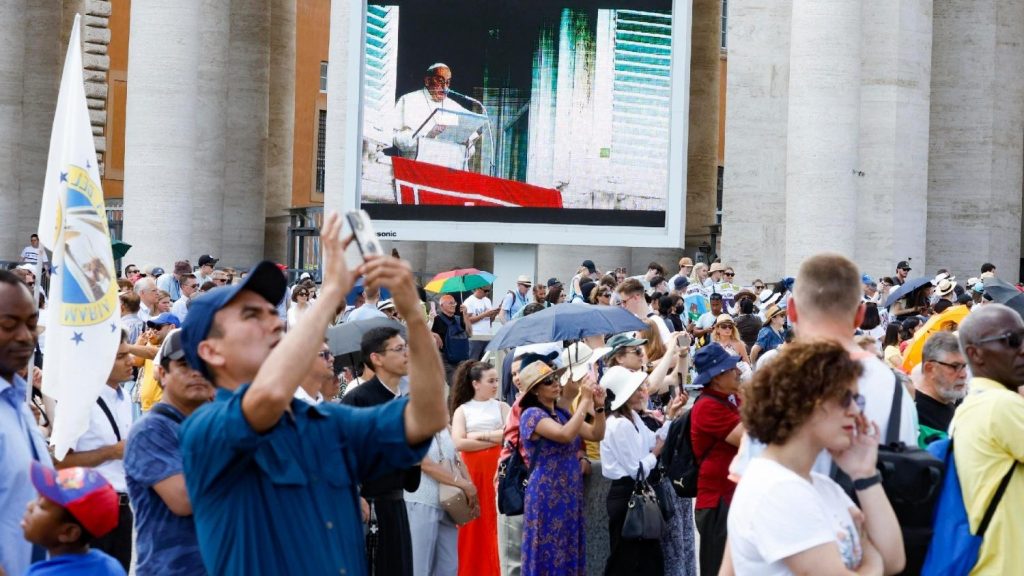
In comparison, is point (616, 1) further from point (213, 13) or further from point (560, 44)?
point (213, 13)

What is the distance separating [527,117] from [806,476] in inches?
803

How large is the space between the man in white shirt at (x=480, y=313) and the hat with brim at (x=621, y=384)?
12151 millimetres

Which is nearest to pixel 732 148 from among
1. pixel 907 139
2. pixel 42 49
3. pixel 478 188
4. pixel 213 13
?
pixel 907 139

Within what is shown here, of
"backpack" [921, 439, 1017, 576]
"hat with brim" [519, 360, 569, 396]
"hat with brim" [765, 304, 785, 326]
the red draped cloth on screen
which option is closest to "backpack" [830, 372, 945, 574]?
"backpack" [921, 439, 1017, 576]

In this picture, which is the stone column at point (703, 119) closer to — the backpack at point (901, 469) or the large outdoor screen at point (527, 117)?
the large outdoor screen at point (527, 117)

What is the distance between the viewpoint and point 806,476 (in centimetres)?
502

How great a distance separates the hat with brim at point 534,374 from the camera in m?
9.89

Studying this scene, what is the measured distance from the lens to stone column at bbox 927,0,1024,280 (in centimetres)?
3006

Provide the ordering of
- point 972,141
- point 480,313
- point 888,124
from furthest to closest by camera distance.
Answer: point 972,141 < point 888,124 < point 480,313

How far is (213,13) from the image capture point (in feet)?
94.7

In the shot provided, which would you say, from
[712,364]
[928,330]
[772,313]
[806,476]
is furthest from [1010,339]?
[772,313]

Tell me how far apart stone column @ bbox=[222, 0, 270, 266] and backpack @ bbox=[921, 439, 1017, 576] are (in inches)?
1160

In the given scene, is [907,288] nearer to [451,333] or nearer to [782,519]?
[451,333]

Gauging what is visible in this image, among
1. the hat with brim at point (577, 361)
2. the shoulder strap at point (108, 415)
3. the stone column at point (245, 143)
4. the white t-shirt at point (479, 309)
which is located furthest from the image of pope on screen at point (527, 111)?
the shoulder strap at point (108, 415)
